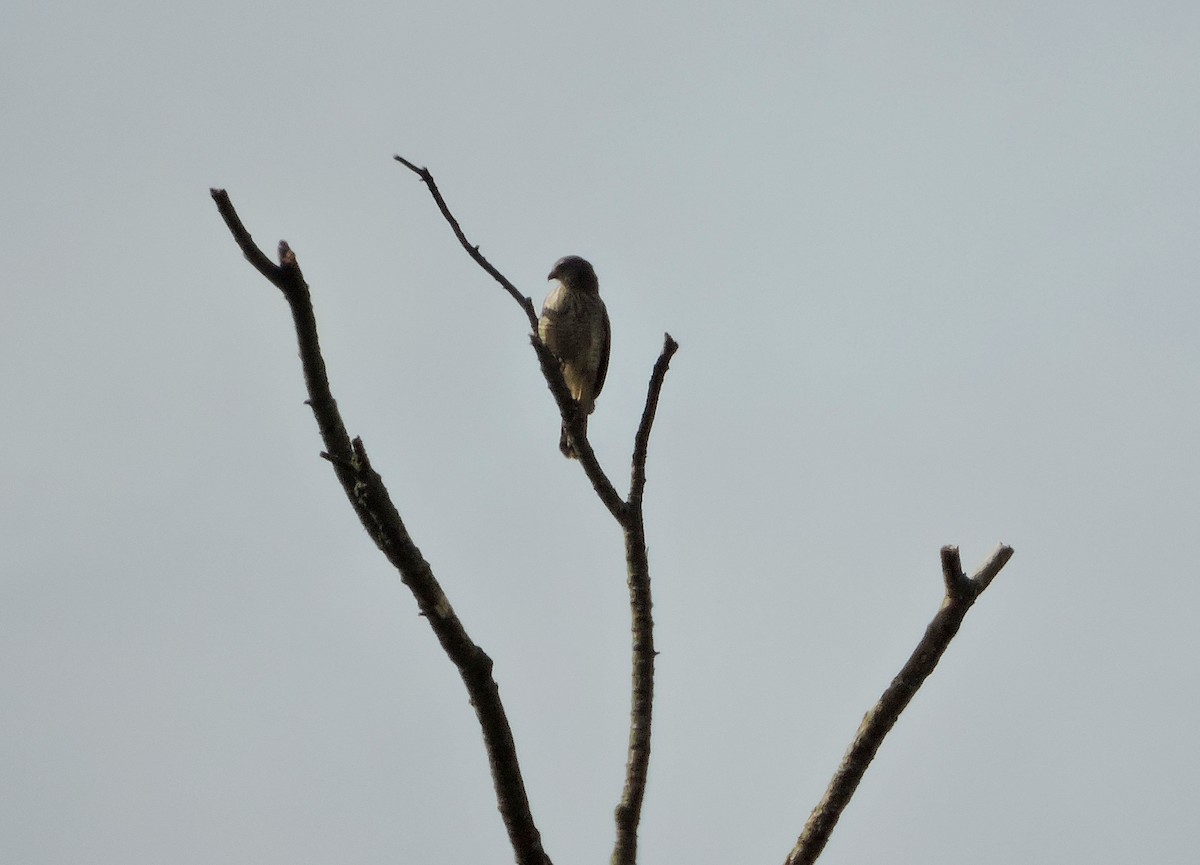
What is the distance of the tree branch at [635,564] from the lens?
359 centimetres

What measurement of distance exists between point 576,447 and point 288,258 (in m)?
1.76

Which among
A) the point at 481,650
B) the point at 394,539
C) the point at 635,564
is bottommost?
the point at 481,650

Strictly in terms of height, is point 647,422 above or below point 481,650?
above

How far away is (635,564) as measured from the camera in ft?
12.9

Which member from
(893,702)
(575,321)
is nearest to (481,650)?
(893,702)

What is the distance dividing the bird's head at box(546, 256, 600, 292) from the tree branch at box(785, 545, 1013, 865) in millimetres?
5759

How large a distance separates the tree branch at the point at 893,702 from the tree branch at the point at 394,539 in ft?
3.27

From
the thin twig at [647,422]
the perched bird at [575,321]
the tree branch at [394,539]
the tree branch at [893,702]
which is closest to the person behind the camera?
the tree branch at [394,539]

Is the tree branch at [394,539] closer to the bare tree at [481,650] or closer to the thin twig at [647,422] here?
the bare tree at [481,650]

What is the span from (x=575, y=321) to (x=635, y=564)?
16.8ft

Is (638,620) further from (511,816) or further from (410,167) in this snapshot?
(410,167)

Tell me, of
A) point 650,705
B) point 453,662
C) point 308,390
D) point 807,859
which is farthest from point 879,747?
point 308,390

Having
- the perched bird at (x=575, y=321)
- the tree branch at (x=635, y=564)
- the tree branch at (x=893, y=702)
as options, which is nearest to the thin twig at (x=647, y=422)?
the tree branch at (x=635, y=564)

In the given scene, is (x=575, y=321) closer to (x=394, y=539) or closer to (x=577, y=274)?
(x=577, y=274)
